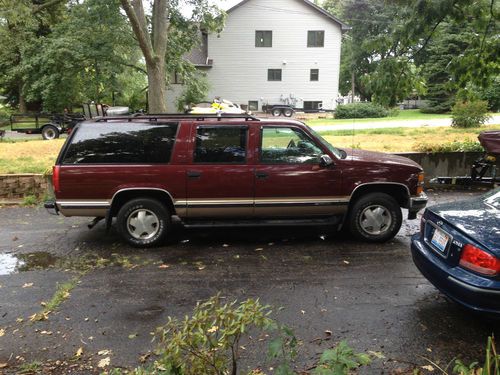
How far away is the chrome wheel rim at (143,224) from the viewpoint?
6098 millimetres

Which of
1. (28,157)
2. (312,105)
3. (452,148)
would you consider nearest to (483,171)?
(452,148)

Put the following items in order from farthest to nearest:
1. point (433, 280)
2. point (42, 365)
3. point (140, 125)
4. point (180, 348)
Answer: point (140, 125)
point (433, 280)
point (42, 365)
point (180, 348)

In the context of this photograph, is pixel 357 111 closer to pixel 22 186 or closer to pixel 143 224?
pixel 22 186

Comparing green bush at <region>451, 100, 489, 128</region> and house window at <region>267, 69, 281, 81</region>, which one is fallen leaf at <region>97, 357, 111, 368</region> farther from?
house window at <region>267, 69, 281, 81</region>

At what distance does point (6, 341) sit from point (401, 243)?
4988 mm

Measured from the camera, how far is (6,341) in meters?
3.88

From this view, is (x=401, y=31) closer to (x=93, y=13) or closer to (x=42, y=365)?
(x=42, y=365)

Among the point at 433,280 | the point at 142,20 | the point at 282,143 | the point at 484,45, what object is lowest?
the point at 433,280

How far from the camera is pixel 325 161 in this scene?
602cm

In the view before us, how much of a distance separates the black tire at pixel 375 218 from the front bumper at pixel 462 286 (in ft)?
6.18

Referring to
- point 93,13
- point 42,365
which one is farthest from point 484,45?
point 93,13

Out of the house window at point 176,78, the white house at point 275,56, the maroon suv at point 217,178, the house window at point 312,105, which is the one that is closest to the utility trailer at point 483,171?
the maroon suv at point 217,178

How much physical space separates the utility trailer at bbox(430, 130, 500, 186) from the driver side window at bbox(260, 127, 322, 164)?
16.5 ft

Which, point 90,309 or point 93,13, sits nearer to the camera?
point 90,309
